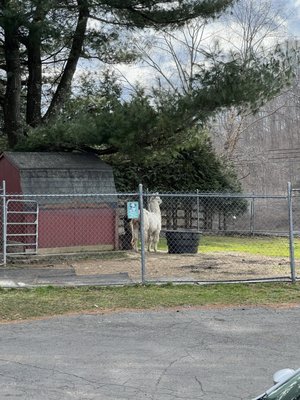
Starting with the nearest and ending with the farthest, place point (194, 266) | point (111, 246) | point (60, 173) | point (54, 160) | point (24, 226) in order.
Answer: point (194, 266)
point (24, 226)
point (60, 173)
point (111, 246)
point (54, 160)

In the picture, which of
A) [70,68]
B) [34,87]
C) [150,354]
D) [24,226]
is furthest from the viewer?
[70,68]

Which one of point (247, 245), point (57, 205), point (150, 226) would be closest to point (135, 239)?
point (150, 226)

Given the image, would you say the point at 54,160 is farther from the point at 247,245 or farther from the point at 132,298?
the point at 132,298

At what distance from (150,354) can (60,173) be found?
1128 centimetres

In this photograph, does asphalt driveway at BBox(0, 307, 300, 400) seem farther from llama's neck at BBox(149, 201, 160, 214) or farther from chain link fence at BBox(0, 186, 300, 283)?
llama's neck at BBox(149, 201, 160, 214)

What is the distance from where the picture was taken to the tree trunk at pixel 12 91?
20.9 metres

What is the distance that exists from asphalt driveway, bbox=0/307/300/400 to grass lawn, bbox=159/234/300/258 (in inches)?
373

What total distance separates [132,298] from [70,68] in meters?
14.9

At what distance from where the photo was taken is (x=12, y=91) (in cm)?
2191

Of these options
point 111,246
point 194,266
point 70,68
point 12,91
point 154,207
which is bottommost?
point 194,266

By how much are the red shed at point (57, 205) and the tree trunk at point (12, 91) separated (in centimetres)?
394

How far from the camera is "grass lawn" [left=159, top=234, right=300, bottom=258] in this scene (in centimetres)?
1856

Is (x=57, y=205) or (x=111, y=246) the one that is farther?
(x=111, y=246)

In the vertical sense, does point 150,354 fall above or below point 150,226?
Result: below
